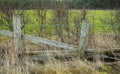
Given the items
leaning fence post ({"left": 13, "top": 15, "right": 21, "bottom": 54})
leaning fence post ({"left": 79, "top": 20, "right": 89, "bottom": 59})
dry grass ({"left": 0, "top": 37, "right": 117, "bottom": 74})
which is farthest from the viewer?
leaning fence post ({"left": 79, "top": 20, "right": 89, "bottom": 59})

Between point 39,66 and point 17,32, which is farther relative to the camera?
point 17,32

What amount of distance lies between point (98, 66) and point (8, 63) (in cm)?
229

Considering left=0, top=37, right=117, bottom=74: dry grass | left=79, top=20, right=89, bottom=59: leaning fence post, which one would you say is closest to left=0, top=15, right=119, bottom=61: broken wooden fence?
left=79, top=20, right=89, bottom=59: leaning fence post

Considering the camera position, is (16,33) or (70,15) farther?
(70,15)

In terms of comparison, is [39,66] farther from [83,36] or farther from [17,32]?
[83,36]

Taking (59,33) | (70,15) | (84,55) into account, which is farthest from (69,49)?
(70,15)

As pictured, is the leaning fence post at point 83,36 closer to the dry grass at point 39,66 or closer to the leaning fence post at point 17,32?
the dry grass at point 39,66

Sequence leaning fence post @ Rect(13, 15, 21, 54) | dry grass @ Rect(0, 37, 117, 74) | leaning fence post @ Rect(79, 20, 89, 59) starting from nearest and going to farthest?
dry grass @ Rect(0, 37, 117, 74) → leaning fence post @ Rect(13, 15, 21, 54) → leaning fence post @ Rect(79, 20, 89, 59)

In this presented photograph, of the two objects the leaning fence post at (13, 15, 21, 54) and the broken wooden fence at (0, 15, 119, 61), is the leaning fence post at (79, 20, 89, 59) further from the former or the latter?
the leaning fence post at (13, 15, 21, 54)

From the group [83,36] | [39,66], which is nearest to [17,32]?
[39,66]

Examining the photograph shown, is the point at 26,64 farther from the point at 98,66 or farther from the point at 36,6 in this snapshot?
the point at 36,6

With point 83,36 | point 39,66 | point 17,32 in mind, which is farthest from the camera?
point 83,36

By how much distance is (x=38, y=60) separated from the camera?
275 inches

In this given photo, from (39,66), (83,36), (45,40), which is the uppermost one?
(83,36)
